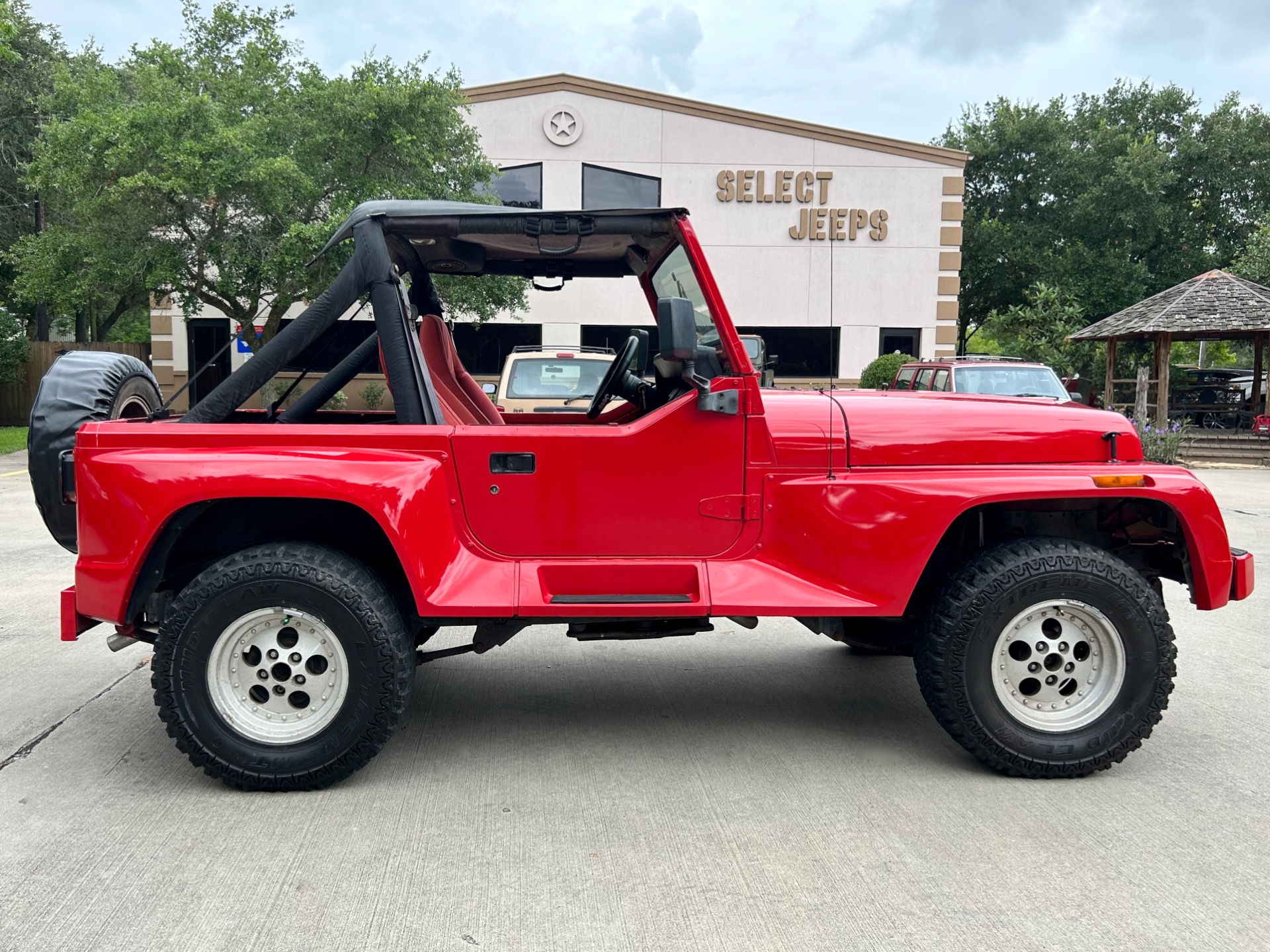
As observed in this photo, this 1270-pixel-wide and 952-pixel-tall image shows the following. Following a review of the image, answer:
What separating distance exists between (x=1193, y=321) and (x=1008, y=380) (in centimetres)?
892

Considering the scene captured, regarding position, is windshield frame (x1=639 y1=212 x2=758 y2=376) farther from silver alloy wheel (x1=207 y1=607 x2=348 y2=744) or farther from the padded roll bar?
silver alloy wheel (x1=207 y1=607 x2=348 y2=744)

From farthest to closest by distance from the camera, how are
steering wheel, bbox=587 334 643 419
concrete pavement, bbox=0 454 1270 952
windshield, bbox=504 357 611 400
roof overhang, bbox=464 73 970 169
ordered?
roof overhang, bbox=464 73 970 169
windshield, bbox=504 357 611 400
steering wheel, bbox=587 334 643 419
concrete pavement, bbox=0 454 1270 952

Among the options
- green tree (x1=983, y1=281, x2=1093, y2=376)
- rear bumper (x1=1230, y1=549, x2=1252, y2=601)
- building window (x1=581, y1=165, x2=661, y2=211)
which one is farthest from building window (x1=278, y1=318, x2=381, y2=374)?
green tree (x1=983, y1=281, x2=1093, y2=376)

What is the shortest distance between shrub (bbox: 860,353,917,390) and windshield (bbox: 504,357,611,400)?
1045 cm

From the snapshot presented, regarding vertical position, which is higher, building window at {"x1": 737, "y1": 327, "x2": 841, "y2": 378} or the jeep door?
building window at {"x1": 737, "y1": 327, "x2": 841, "y2": 378}

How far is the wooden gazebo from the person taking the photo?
19422mm

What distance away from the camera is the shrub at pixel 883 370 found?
19375 mm

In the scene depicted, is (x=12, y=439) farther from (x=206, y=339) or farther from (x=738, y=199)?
(x=738, y=199)

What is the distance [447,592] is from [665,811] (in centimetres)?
111

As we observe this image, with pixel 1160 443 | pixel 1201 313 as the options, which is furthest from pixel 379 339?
pixel 1201 313

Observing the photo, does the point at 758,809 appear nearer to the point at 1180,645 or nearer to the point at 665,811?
the point at 665,811

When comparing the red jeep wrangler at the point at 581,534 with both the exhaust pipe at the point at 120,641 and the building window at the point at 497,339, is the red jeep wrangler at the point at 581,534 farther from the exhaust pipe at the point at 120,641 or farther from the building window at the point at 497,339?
the building window at the point at 497,339

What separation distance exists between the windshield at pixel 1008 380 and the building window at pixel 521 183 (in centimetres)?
1145

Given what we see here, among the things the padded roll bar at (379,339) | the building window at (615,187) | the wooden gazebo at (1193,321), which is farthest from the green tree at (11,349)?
the wooden gazebo at (1193,321)
